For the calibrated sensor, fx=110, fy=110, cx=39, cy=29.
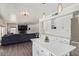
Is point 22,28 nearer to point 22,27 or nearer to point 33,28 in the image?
point 22,27

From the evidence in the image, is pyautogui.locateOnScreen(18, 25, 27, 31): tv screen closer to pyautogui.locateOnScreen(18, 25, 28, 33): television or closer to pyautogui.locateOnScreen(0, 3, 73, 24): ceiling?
pyautogui.locateOnScreen(18, 25, 28, 33): television

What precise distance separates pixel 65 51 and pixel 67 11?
3.13 feet

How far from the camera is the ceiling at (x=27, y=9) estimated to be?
219cm

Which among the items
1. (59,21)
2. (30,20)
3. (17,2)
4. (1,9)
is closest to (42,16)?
(30,20)

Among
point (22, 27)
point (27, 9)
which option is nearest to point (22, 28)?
point (22, 27)

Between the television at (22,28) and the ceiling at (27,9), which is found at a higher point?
the ceiling at (27,9)

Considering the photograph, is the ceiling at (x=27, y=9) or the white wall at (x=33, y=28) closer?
the ceiling at (x=27, y=9)

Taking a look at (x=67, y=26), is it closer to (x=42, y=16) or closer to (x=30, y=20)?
(x=42, y=16)

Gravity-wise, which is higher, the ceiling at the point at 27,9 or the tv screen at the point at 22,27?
the ceiling at the point at 27,9

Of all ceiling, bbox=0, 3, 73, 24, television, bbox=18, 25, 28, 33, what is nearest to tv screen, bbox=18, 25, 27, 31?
television, bbox=18, 25, 28, 33

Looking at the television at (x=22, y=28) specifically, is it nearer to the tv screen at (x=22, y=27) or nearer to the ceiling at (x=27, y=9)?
the tv screen at (x=22, y=27)

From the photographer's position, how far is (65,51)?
6.64ft

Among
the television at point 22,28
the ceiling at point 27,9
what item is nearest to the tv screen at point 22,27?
the television at point 22,28

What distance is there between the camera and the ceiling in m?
2.19
